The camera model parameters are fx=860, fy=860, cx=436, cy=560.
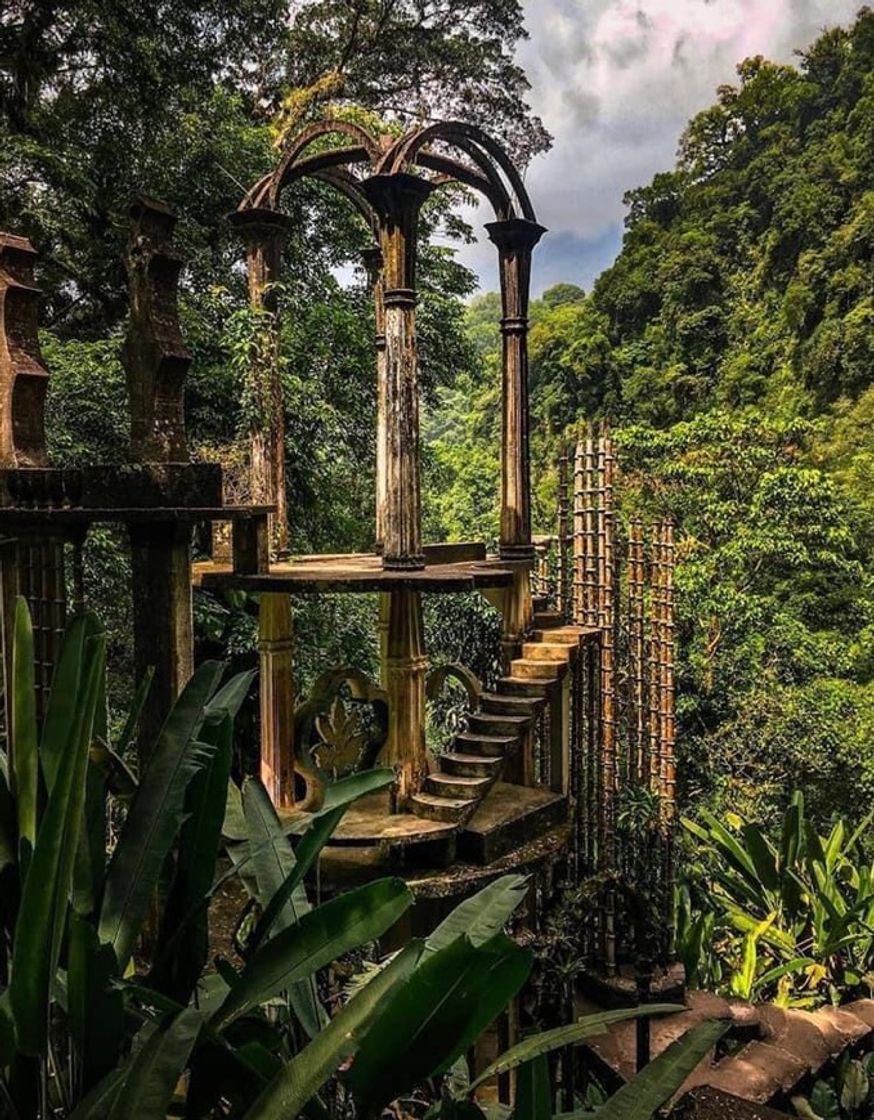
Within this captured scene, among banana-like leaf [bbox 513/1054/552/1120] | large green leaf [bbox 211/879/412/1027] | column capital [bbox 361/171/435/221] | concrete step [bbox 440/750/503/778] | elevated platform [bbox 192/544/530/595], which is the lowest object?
concrete step [bbox 440/750/503/778]

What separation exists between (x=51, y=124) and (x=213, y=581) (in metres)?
6.59

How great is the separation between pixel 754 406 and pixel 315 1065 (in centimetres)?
1822

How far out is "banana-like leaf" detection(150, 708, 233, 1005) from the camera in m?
1.19

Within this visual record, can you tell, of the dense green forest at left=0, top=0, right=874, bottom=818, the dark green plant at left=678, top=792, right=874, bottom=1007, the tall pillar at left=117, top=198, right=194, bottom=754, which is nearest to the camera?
the tall pillar at left=117, top=198, right=194, bottom=754

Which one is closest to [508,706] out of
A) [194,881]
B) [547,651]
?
[547,651]

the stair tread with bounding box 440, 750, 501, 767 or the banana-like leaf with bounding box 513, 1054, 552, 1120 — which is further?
the stair tread with bounding box 440, 750, 501, 767

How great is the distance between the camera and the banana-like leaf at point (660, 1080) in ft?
3.36

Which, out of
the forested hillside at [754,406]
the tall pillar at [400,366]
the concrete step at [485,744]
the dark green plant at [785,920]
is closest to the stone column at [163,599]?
the tall pillar at [400,366]

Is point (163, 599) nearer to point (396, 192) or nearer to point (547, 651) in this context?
point (396, 192)

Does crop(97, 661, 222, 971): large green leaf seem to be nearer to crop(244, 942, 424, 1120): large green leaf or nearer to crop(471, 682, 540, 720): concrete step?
crop(244, 942, 424, 1120): large green leaf

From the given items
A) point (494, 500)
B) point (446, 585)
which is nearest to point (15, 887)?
point (446, 585)

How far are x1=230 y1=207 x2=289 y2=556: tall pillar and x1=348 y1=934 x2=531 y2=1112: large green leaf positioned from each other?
3.86 meters

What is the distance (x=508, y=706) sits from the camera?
13.7 ft

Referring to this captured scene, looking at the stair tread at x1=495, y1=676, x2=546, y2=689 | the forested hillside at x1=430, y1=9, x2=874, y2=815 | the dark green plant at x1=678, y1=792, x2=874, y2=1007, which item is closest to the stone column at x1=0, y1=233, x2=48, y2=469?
the stair tread at x1=495, y1=676, x2=546, y2=689
